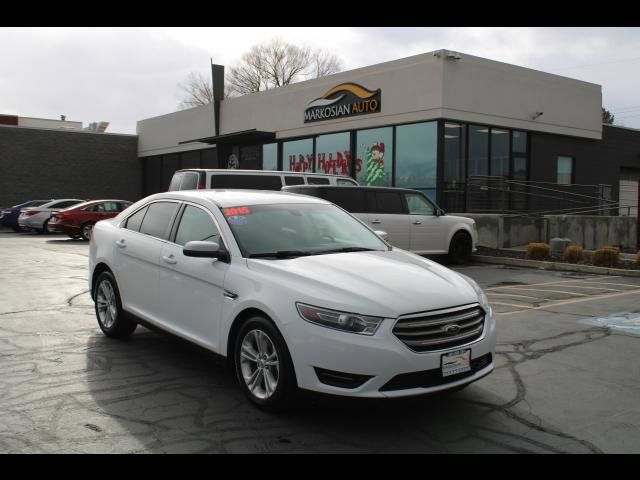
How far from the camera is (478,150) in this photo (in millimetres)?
A: 20125

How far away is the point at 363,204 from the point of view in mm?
13141

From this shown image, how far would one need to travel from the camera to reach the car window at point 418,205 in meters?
13.9

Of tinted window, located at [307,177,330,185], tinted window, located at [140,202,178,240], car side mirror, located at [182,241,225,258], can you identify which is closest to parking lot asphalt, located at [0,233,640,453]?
car side mirror, located at [182,241,225,258]

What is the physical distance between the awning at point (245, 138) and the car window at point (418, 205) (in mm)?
12415

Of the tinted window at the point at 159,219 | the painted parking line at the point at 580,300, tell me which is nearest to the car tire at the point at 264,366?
the tinted window at the point at 159,219

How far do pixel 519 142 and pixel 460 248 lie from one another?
28.5ft

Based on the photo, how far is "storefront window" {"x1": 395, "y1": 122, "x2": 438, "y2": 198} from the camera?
19250mm

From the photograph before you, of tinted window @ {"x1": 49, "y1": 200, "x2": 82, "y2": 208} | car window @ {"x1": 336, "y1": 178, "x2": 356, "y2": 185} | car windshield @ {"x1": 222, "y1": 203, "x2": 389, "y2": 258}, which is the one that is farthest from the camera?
tinted window @ {"x1": 49, "y1": 200, "x2": 82, "y2": 208}

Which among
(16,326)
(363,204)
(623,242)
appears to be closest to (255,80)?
(623,242)

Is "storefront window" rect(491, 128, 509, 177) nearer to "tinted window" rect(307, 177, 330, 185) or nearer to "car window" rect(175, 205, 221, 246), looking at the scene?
"tinted window" rect(307, 177, 330, 185)

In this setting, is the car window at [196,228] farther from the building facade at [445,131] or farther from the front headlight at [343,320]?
the building facade at [445,131]

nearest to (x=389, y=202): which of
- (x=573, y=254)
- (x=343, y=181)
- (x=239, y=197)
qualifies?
(x=343, y=181)

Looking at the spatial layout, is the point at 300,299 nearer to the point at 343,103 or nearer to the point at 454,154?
the point at 454,154

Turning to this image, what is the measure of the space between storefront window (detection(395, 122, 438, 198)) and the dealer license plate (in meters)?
15.4
